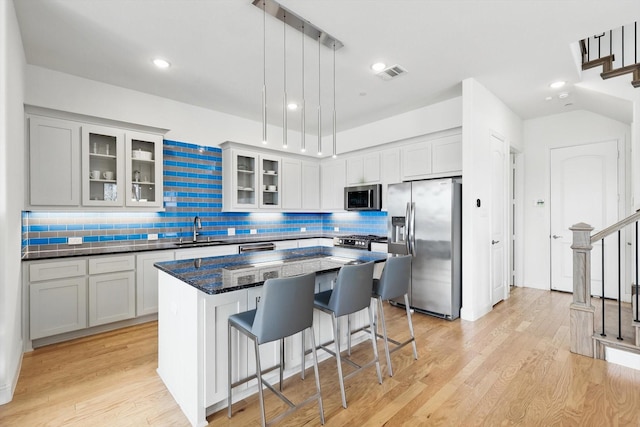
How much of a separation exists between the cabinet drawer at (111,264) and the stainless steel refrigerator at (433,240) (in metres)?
3.37

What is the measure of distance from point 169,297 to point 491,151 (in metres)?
4.16

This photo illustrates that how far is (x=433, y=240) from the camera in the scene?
3826 mm

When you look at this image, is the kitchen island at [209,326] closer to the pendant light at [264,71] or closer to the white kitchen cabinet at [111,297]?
the pendant light at [264,71]

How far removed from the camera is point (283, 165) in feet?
17.5

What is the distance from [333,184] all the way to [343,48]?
9.94ft

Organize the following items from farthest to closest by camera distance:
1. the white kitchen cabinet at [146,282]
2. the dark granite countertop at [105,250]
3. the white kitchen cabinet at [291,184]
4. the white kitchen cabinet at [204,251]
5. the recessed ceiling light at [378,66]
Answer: the white kitchen cabinet at [291,184] → the white kitchen cabinet at [204,251] → the white kitchen cabinet at [146,282] → the recessed ceiling light at [378,66] → the dark granite countertop at [105,250]

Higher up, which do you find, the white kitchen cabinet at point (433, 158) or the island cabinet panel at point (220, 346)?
the white kitchen cabinet at point (433, 158)

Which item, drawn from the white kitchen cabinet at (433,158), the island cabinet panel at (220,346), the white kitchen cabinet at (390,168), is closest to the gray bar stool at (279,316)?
the island cabinet panel at (220,346)

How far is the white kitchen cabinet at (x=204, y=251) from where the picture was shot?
3.85m

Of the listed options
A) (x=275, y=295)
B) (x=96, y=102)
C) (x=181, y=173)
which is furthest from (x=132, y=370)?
(x=96, y=102)

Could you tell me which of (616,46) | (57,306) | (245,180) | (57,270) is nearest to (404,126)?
(616,46)

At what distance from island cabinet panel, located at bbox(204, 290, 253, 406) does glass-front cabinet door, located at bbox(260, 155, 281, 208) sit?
3046mm

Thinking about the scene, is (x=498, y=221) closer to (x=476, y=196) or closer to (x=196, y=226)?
(x=476, y=196)

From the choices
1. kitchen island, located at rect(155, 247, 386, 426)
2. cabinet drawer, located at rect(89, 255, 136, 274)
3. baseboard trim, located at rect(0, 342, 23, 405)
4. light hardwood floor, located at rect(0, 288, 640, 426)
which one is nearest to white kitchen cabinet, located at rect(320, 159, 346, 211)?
light hardwood floor, located at rect(0, 288, 640, 426)
